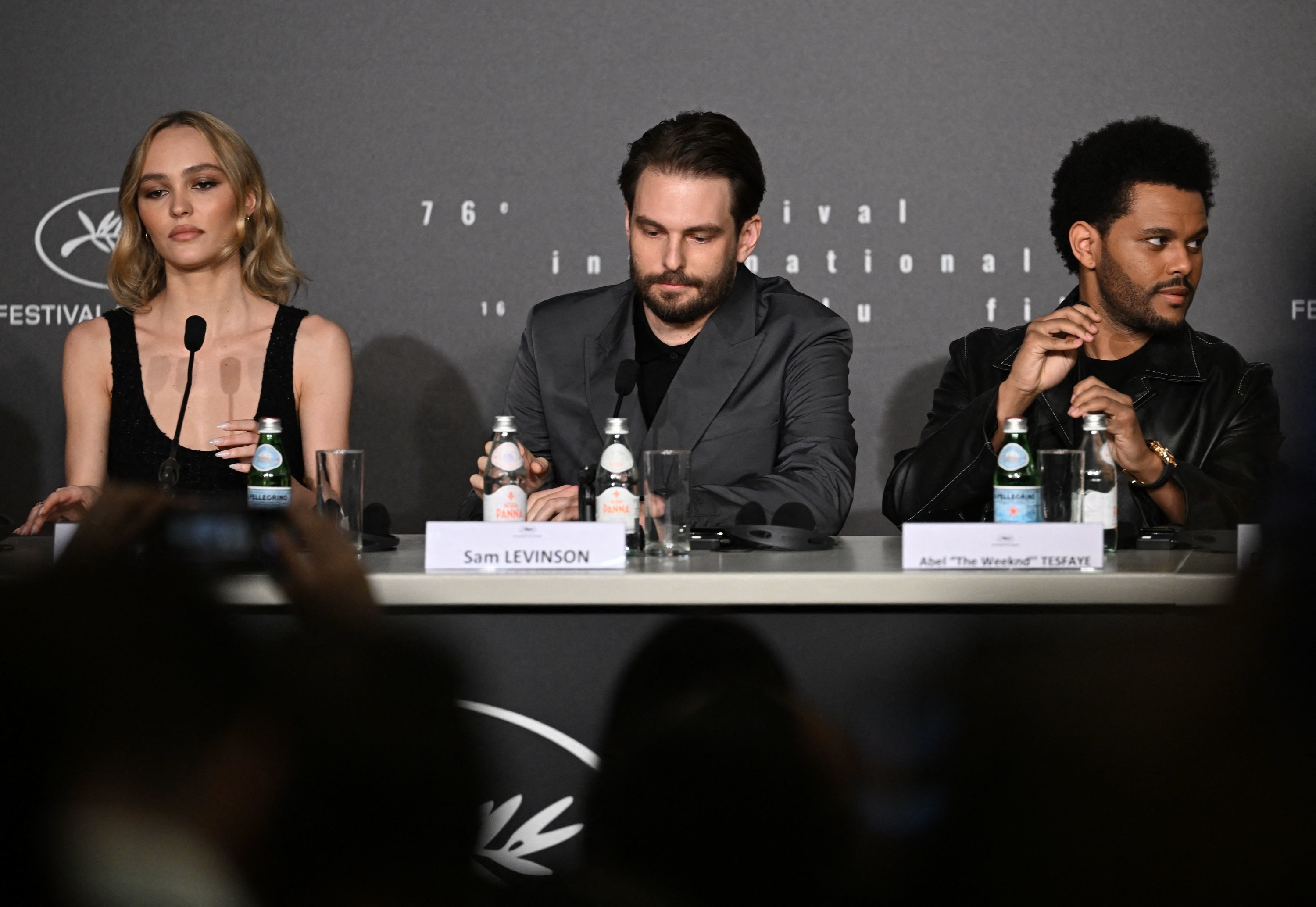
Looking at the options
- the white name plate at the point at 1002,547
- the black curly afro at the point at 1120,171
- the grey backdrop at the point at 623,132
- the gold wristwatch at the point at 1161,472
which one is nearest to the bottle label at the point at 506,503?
the white name plate at the point at 1002,547

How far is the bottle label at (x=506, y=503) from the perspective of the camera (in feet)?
4.68

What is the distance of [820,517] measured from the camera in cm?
183

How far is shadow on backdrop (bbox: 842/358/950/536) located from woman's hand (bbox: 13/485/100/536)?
Answer: 6.00 ft

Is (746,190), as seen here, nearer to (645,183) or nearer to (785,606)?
(645,183)

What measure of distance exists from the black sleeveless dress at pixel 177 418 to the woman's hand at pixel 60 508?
1.43 ft

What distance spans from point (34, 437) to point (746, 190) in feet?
6.37

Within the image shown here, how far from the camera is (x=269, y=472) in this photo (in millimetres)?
1498

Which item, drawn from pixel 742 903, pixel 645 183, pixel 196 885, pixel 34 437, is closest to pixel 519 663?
pixel 742 903

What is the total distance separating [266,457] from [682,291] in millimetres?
840

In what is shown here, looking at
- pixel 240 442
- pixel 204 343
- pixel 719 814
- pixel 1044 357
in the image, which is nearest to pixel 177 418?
pixel 204 343

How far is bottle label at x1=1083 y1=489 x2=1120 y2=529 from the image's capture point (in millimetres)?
1417

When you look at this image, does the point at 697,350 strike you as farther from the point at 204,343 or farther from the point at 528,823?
the point at 528,823

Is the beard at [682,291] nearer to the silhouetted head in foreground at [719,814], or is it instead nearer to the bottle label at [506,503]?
the bottle label at [506,503]

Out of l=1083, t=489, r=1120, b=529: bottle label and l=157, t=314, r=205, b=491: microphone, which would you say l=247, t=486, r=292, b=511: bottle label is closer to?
l=157, t=314, r=205, b=491: microphone
